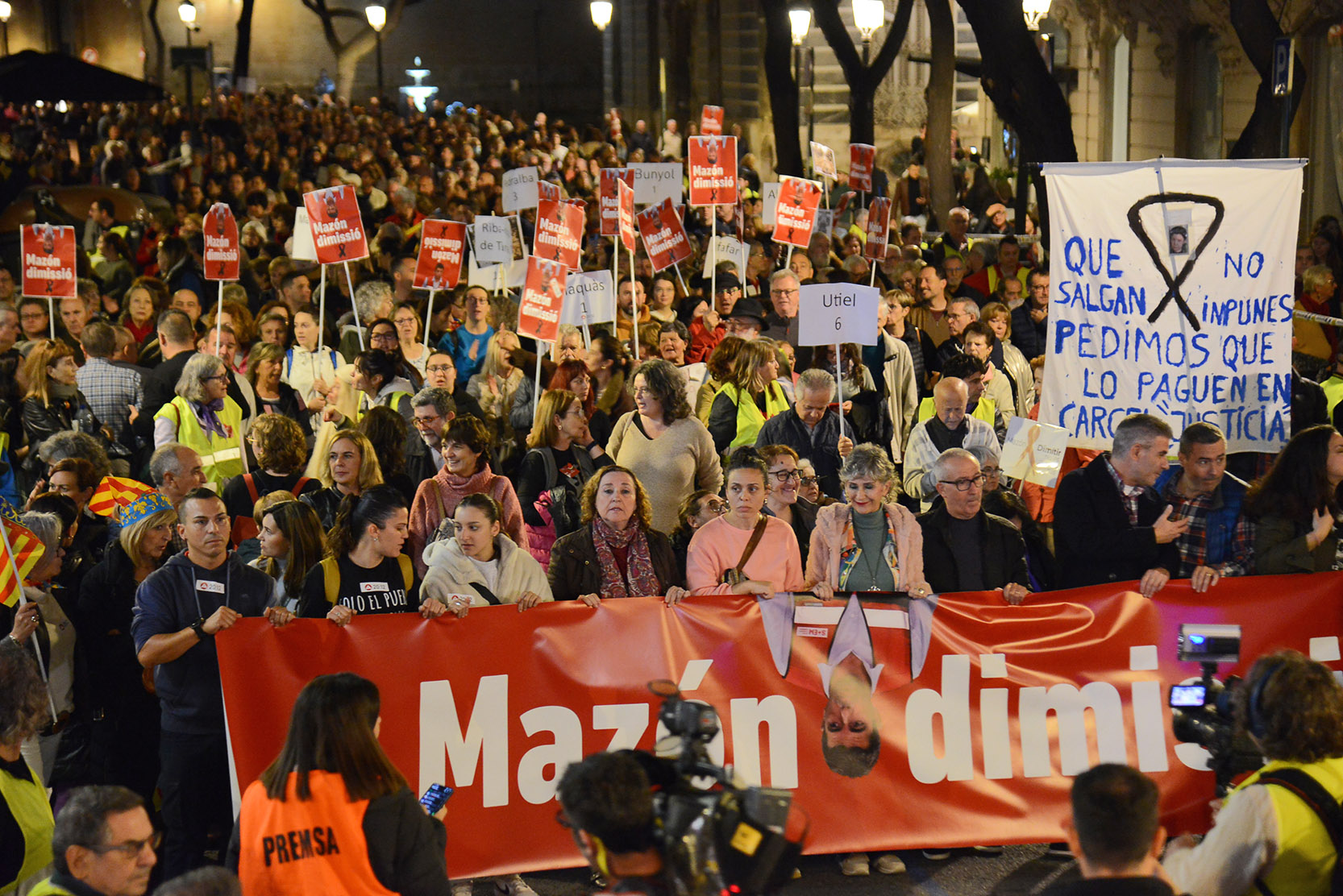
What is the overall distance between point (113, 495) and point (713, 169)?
26.1 ft

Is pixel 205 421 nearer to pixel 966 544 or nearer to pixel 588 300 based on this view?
pixel 588 300

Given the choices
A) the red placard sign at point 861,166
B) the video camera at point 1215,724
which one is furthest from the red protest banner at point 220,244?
the video camera at point 1215,724

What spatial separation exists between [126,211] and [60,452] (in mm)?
13840

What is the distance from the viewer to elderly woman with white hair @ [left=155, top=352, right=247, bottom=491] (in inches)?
329

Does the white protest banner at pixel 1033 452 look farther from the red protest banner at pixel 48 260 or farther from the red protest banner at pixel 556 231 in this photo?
the red protest banner at pixel 48 260

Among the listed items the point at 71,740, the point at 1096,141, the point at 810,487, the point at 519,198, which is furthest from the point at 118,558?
the point at 1096,141

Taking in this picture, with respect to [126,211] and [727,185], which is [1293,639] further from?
[126,211]

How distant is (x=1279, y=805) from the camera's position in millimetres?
3889

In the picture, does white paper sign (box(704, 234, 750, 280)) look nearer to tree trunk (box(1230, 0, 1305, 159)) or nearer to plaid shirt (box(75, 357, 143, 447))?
tree trunk (box(1230, 0, 1305, 159))

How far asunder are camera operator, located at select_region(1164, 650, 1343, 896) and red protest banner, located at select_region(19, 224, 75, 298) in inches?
376

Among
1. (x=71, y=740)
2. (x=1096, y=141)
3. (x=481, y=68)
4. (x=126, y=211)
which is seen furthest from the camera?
(x=481, y=68)

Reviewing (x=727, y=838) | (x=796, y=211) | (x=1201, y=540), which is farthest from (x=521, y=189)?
(x=727, y=838)

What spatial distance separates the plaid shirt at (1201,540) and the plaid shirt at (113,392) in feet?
19.5

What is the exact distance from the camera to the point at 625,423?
800 cm
